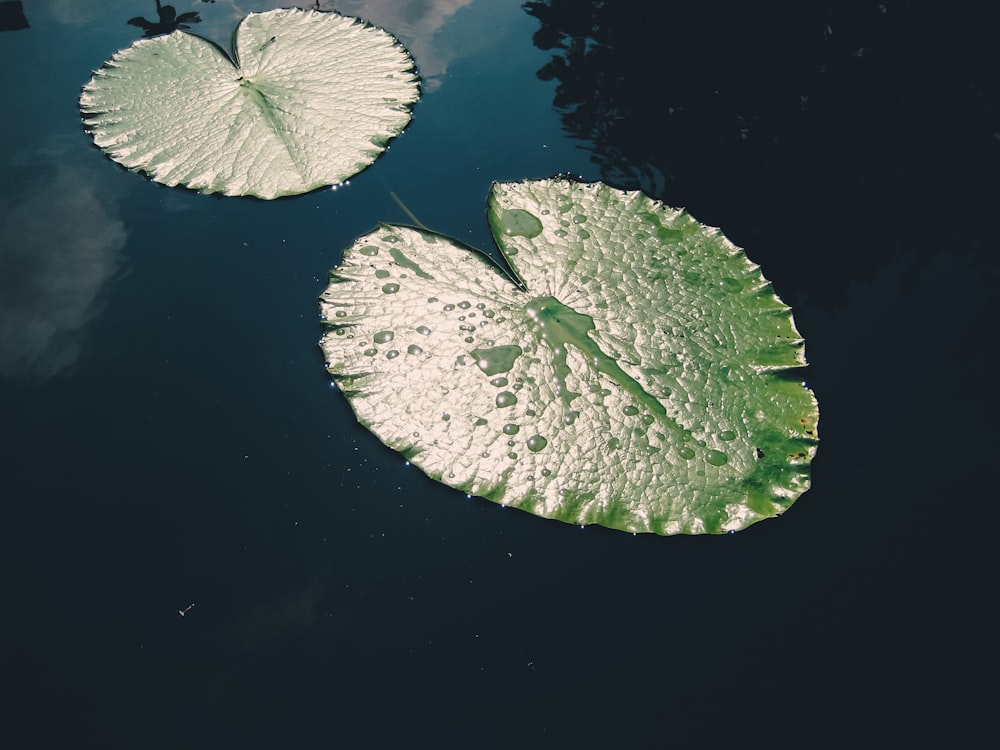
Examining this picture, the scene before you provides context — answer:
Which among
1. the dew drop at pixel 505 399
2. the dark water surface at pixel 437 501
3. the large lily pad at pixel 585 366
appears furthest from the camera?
the dew drop at pixel 505 399

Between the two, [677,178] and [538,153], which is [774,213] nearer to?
[677,178]

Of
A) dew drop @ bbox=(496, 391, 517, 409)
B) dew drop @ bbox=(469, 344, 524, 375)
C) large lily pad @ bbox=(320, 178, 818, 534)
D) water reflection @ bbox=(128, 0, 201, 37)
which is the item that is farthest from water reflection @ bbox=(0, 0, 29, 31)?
dew drop @ bbox=(496, 391, 517, 409)

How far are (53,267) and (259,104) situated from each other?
94 centimetres

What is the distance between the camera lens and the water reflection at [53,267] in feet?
6.18

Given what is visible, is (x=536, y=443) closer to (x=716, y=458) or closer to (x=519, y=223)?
(x=716, y=458)

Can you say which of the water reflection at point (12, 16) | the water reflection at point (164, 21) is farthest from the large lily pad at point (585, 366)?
the water reflection at point (12, 16)

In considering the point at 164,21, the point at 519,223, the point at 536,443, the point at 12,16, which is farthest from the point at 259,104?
the point at 536,443

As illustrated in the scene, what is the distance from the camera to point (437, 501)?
5.40 feet

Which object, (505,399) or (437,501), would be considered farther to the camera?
(505,399)

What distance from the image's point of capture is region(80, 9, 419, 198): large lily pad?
2352mm

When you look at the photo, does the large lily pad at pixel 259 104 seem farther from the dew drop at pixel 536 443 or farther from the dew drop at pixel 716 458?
the dew drop at pixel 716 458

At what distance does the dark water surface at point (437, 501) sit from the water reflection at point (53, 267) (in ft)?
0.03

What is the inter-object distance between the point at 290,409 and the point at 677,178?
159 centimetres

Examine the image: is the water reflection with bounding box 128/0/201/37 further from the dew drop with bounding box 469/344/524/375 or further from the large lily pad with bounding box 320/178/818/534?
the dew drop with bounding box 469/344/524/375
